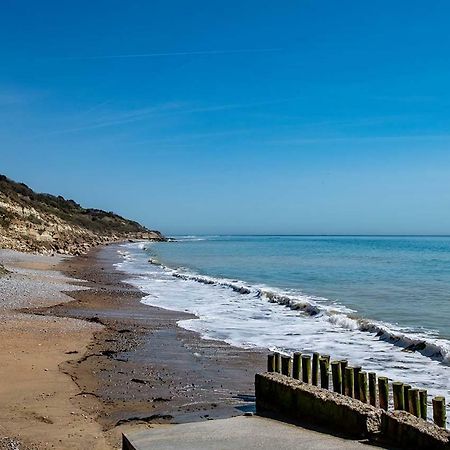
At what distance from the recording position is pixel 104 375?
11.9 metres

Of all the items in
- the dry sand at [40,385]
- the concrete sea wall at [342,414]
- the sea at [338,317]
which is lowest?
the sea at [338,317]

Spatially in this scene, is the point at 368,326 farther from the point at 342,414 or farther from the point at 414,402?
the point at 342,414

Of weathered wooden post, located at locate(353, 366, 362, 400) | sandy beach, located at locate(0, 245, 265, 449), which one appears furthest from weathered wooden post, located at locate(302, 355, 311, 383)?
sandy beach, located at locate(0, 245, 265, 449)

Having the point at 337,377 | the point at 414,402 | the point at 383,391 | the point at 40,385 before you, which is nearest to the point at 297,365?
the point at 337,377

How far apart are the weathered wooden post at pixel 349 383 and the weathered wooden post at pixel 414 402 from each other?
1.08 meters

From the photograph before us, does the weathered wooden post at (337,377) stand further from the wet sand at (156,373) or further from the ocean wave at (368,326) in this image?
the ocean wave at (368,326)

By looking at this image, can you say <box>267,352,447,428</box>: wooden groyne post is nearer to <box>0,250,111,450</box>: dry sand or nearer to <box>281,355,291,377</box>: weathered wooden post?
<box>281,355,291,377</box>: weathered wooden post

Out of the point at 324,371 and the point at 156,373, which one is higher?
the point at 324,371

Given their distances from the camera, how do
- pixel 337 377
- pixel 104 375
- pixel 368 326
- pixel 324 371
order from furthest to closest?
pixel 368 326
pixel 104 375
pixel 324 371
pixel 337 377

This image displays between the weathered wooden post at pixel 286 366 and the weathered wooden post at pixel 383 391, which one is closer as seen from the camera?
the weathered wooden post at pixel 383 391

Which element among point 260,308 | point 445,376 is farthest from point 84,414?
point 260,308

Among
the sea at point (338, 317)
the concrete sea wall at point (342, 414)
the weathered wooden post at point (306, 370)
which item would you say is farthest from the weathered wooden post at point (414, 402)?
the sea at point (338, 317)

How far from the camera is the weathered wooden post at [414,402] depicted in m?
7.93

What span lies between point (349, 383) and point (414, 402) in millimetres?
1189
